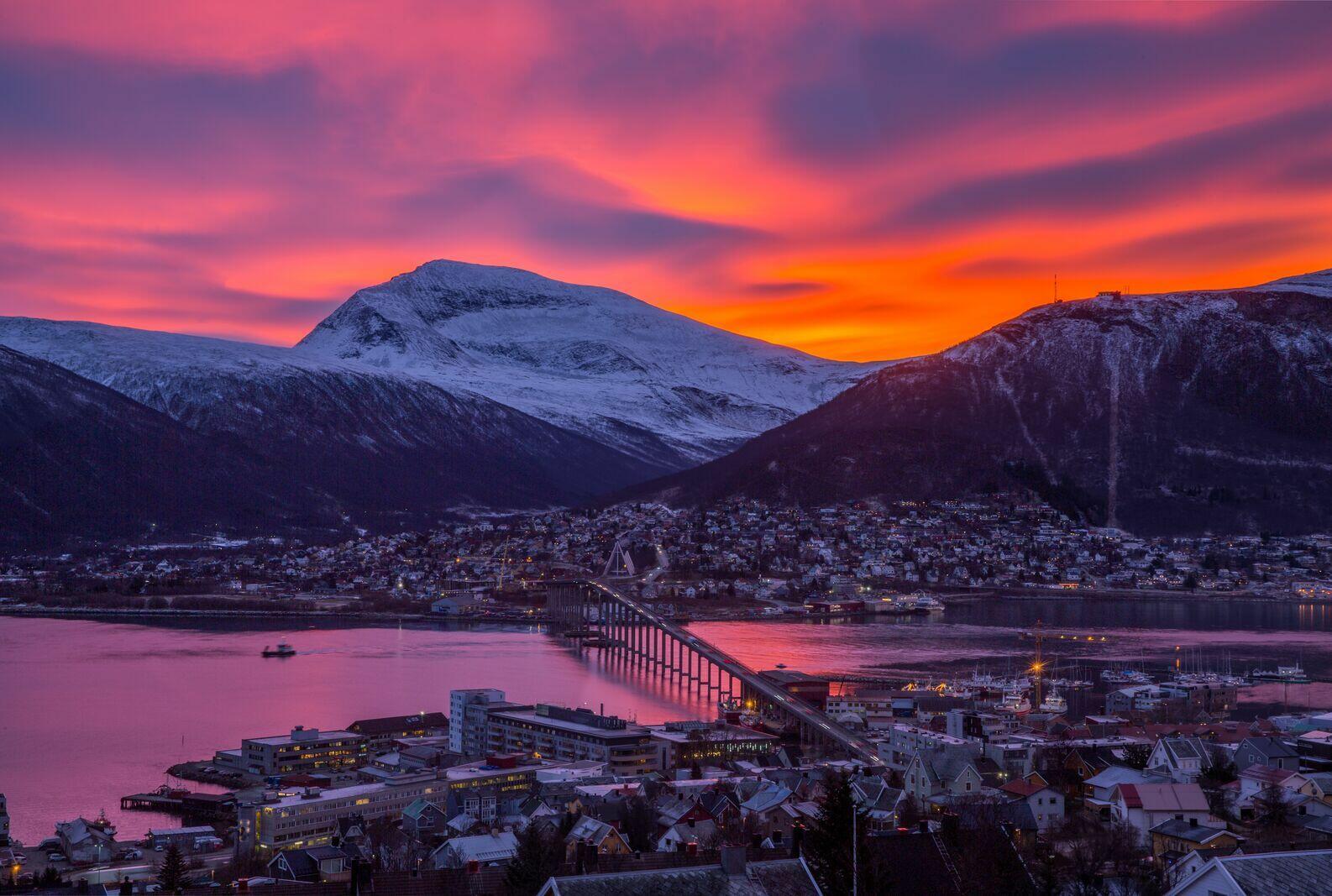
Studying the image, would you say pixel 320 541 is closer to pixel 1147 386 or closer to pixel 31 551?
pixel 31 551

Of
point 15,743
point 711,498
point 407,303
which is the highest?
point 407,303

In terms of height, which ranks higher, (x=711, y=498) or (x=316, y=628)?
(x=711, y=498)

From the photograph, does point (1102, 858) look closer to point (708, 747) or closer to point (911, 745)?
point (911, 745)

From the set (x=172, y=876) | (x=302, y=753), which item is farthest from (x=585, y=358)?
(x=172, y=876)

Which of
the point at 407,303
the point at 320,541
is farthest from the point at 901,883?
the point at 407,303

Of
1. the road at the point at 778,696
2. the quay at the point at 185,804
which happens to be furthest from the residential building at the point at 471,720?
the road at the point at 778,696

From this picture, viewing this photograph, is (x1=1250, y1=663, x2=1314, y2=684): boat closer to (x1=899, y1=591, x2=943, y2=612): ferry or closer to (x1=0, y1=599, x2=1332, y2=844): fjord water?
(x1=0, y1=599, x2=1332, y2=844): fjord water
